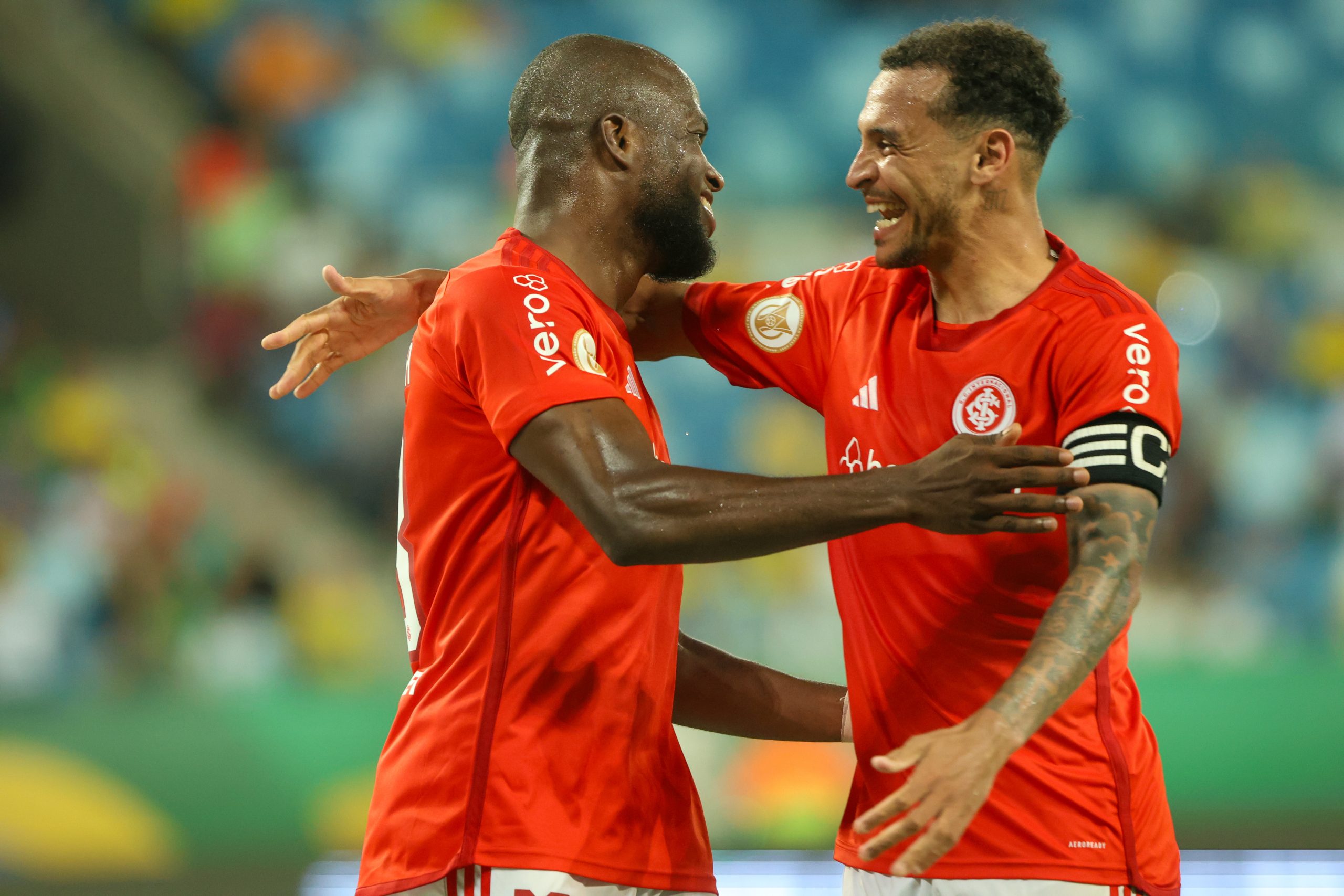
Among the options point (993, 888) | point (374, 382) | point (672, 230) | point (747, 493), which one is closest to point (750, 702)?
point (993, 888)

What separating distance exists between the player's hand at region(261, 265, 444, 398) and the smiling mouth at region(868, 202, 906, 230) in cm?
116

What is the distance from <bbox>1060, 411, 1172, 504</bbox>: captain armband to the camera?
2445 millimetres

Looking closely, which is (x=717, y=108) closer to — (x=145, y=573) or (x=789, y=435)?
(x=789, y=435)

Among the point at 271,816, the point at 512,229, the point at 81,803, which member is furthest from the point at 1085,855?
the point at 81,803

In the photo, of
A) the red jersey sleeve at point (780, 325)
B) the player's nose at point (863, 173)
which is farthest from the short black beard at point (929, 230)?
the red jersey sleeve at point (780, 325)

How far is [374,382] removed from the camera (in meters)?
8.09

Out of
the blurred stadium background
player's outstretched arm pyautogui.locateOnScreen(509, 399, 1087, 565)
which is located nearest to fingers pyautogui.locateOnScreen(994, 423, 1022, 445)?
player's outstretched arm pyautogui.locateOnScreen(509, 399, 1087, 565)

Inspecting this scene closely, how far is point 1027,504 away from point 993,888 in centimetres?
90

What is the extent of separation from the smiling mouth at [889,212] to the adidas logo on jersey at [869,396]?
34cm

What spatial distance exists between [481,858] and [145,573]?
18.3 feet

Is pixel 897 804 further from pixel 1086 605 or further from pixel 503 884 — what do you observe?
pixel 503 884

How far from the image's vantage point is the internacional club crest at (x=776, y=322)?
10.6 ft

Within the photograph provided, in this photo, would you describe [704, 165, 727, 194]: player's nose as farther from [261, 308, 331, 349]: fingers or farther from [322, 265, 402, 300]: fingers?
[261, 308, 331, 349]: fingers

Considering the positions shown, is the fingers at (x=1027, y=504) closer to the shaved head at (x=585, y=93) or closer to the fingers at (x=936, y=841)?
the fingers at (x=936, y=841)
